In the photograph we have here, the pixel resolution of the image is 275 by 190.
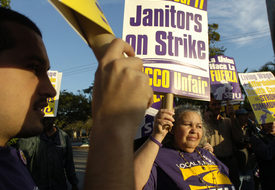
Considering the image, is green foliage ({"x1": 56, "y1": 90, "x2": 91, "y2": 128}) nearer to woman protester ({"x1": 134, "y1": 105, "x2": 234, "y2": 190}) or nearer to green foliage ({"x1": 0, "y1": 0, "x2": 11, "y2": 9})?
green foliage ({"x1": 0, "y1": 0, "x2": 11, "y2": 9})

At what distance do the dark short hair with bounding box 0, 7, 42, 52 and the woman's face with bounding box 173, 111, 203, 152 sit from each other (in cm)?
166

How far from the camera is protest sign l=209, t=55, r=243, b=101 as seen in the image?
4.54m

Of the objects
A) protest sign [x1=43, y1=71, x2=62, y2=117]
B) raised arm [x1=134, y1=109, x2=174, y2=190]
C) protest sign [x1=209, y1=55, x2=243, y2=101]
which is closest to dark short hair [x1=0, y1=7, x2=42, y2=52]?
raised arm [x1=134, y1=109, x2=174, y2=190]

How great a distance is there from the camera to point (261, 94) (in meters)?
3.79

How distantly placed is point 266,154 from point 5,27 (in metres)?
3.62

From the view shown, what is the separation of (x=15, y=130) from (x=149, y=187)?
1.16m

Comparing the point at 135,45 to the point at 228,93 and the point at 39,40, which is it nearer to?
the point at 39,40

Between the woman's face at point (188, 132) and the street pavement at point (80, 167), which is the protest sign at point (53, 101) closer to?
the woman's face at point (188, 132)

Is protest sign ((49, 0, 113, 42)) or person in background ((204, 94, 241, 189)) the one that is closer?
protest sign ((49, 0, 113, 42))

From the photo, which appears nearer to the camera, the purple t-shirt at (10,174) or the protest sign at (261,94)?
the purple t-shirt at (10,174)

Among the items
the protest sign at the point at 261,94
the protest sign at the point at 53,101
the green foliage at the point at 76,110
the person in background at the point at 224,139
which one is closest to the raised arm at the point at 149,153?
the person in background at the point at 224,139

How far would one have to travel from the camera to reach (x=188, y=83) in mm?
1841

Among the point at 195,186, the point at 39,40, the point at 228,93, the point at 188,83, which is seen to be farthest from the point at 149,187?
the point at 228,93

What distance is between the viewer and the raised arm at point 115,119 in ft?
1.63
